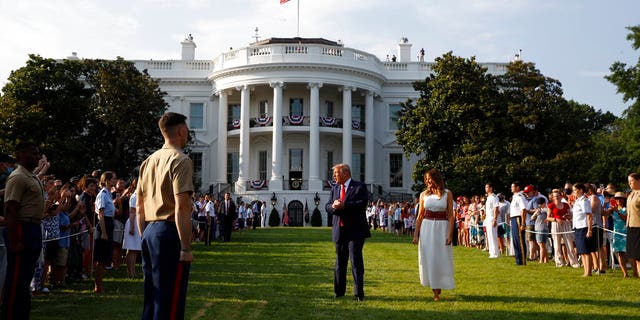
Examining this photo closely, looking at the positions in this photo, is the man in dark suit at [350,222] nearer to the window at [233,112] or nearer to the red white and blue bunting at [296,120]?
the red white and blue bunting at [296,120]

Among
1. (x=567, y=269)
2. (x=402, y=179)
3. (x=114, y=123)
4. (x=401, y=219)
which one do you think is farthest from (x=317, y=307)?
(x=402, y=179)

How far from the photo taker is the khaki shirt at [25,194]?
662 centimetres

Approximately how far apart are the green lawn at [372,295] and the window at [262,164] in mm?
34776

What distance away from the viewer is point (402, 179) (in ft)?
169

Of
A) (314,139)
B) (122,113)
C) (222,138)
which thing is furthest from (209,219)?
(222,138)

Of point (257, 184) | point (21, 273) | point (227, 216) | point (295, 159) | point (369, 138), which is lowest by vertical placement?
point (21, 273)

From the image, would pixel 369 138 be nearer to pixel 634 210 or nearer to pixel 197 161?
pixel 197 161

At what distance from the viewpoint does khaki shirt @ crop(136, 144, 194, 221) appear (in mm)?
5539

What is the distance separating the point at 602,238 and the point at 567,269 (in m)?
1.05

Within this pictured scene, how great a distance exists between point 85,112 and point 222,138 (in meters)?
11.0

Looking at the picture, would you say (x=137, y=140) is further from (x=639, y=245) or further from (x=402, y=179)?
(x=639, y=245)

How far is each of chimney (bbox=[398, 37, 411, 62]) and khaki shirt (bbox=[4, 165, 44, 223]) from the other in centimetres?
5081

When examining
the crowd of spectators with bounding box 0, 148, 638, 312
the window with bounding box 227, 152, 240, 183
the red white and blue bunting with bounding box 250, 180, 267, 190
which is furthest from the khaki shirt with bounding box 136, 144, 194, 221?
the window with bounding box 227, 152, 240, 183

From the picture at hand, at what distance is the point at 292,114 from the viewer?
49.7 metres
